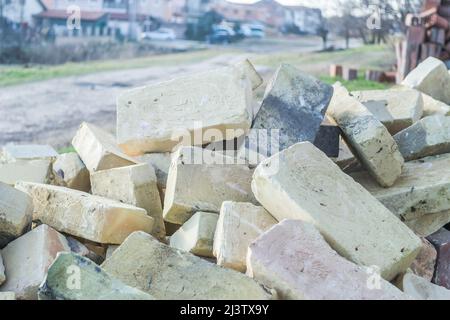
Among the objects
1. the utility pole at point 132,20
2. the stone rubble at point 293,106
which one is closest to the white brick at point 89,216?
the stone rubble at point 293,106

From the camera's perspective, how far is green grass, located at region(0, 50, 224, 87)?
13.8 meters

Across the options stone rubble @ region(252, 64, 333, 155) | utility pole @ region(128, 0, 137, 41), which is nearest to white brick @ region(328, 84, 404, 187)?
stone rubble @ region(252, 64, 333, 155)

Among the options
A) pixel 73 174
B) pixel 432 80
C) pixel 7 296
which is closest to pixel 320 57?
pixel 432 80

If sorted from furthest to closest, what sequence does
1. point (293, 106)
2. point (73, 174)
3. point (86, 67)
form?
point (86, 67), point (73, 174), point (293, 106)

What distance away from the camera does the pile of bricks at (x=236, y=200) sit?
2582 mm

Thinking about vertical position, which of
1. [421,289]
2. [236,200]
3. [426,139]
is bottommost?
[421,289]

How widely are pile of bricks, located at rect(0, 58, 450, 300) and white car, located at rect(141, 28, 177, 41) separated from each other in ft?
53.6

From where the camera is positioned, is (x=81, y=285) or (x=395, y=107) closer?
(x=81, y=285)

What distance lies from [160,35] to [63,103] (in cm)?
970

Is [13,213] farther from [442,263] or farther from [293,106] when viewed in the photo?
[442,263]

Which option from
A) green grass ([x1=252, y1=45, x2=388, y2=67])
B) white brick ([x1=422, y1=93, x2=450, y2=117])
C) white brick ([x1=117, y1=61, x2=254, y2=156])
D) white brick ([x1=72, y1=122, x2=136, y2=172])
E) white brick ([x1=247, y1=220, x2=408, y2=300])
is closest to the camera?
white brick ([x1=247, y1=220, x2=408, y2=300])

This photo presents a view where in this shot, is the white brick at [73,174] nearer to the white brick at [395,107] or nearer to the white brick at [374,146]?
the white brick at [374,146]

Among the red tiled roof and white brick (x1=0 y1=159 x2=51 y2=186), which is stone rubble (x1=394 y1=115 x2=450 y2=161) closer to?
white brick (x1=0 y1=159 x2=51 y2=186)

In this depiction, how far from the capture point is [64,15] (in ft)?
60.3
